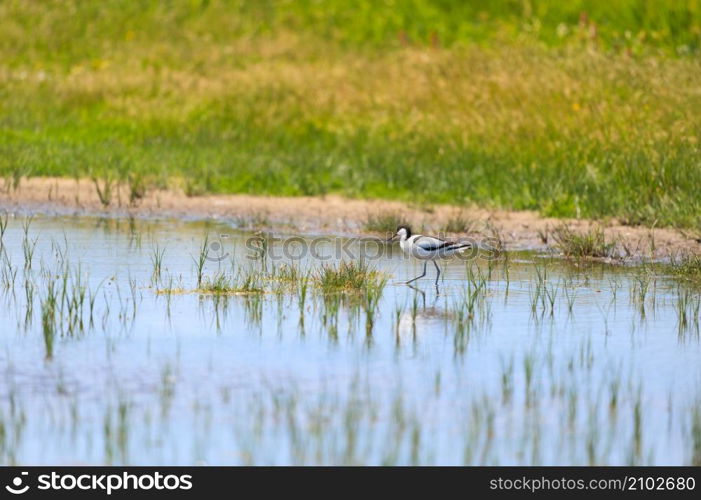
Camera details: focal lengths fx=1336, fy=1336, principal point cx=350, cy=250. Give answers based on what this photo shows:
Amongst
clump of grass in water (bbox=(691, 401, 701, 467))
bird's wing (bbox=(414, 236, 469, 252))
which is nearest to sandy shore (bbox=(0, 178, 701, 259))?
bird's wing (bbox=(414, 236, 469, 252))

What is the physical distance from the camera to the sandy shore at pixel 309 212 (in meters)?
14.2

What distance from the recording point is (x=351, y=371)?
810 centimetres

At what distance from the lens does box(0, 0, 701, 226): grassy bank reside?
16156mm

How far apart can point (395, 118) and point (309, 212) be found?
14.7 ft

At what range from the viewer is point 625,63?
702 inches

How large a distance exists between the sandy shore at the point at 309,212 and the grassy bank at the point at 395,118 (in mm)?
286

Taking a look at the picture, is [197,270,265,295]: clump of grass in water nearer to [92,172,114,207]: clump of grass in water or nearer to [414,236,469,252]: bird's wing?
[414,236,469,252]: bird's wing

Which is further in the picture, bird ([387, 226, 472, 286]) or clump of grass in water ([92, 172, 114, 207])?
clump of grass in water ([92, 172, 114, 207])

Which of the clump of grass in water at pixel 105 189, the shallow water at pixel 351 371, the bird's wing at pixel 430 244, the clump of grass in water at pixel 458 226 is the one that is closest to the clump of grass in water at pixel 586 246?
the shallow water at pixel 351 371

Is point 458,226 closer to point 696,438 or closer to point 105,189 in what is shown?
point 105,189

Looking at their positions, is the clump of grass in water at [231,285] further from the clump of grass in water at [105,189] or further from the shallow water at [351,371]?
the clump of grass in water at [105,189]

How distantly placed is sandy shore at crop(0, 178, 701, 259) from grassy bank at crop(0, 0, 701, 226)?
286 millimetres

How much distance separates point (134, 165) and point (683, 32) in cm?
1320
